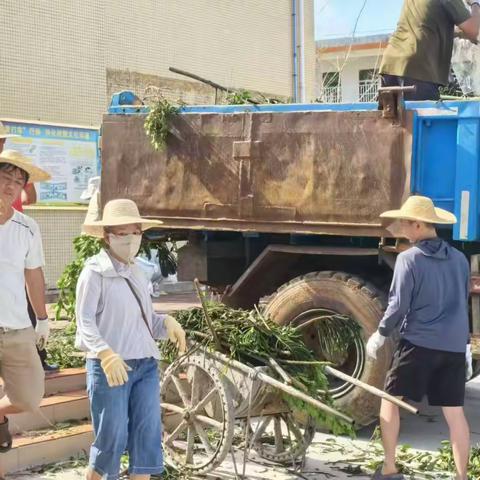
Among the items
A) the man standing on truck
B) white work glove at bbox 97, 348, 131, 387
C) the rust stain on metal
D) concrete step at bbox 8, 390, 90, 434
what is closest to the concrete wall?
the rust stain on metal

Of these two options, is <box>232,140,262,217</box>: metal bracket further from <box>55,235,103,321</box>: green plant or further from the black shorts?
<box>55,235,103,321</box>: green plant

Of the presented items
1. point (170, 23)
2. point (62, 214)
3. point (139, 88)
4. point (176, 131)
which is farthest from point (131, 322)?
point (170, 23)

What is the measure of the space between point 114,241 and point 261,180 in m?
2.24

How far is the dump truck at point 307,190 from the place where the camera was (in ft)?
18.5

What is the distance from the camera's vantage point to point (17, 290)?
420 centimetres

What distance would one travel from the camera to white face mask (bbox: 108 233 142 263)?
4.05 m

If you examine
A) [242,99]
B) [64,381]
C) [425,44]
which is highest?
[425,44]

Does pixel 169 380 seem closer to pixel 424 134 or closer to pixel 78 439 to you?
pixel 78 439

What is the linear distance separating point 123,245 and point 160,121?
8.45 ft

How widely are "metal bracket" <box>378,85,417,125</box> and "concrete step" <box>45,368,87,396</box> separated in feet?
→ 9.43

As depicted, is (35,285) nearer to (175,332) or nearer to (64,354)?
(175,332)

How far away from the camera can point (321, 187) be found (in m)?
5.92

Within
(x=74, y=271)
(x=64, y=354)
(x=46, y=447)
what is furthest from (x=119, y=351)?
(x=74, y=271)

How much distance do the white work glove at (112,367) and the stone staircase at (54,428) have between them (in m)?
1.54
